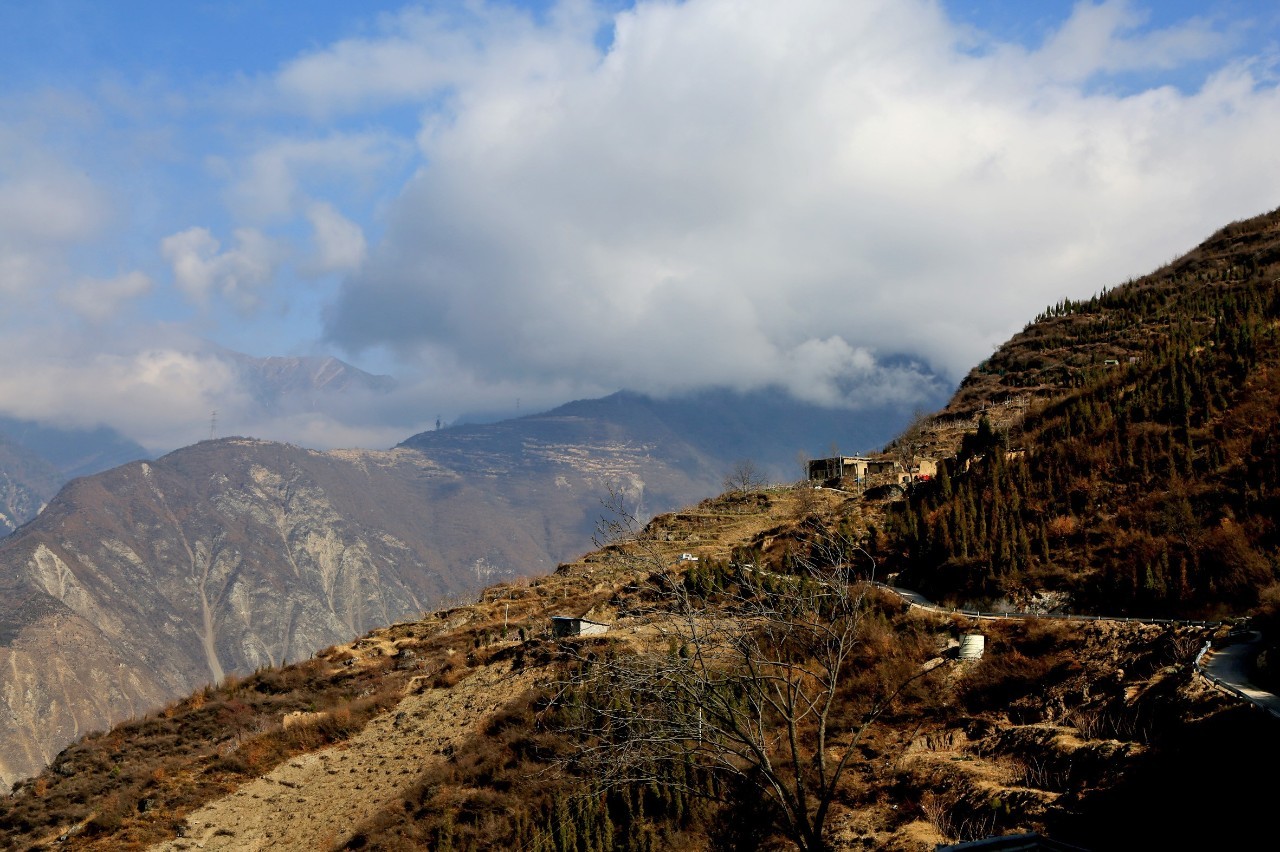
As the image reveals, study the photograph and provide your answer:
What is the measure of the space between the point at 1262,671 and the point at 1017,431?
3783 centimetres

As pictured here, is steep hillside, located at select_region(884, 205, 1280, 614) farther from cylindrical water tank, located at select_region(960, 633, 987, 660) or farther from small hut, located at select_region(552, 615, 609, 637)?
small hut, located at select_region(552, 615, 609, 637)

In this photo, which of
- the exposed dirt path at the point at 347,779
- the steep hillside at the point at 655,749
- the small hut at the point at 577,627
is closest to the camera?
the steep hillside at the point at 655,749

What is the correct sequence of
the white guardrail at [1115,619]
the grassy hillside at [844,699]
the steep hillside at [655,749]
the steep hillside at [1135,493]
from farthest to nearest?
1. the steep hillside at [1135,493]
2. the white guardrail at [1115,619]
3. the steep hillside at [655,749]
4. the grassy hillside at [844,699]

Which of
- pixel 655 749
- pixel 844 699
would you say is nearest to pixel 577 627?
pixel 844 699

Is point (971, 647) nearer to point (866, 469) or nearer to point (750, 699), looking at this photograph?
point (750, 699)

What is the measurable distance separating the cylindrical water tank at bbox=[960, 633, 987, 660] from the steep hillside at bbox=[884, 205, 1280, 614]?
20.4ft

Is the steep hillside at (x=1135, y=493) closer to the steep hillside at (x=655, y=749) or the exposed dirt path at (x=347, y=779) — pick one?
the steep hillside at (x=655, y=749)

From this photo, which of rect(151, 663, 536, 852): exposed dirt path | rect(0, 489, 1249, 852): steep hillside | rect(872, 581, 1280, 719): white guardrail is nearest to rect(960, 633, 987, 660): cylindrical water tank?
rect(0, 489, 1249, 852): steep hillside

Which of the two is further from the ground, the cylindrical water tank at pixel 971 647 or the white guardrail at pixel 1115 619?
the white guardrail at pixel 1115 619

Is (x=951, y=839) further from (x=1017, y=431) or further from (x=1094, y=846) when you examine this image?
(x=1017, y=431)

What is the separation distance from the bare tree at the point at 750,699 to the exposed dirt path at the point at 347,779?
738cm

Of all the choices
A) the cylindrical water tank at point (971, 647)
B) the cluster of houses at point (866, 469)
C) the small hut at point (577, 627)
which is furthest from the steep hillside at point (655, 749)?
the cluster of houses at point (866, 469)

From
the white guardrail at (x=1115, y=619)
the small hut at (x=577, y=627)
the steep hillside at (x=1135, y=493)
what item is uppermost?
the steep hillside at (x=1135, y=493)

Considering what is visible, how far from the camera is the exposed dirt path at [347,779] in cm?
2991
